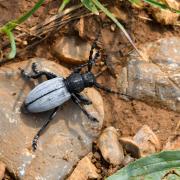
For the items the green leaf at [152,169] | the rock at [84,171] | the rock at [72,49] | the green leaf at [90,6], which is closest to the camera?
the green leaf at [152,169]

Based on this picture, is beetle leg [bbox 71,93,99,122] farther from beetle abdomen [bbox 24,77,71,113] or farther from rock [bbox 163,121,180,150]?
rock [bbox 163,121,180,150]

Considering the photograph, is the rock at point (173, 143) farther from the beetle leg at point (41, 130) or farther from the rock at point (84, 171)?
the beetle leg at point (41, 130)

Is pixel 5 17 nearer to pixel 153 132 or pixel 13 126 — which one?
pixel 13 126

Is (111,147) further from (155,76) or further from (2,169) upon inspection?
(2,169)

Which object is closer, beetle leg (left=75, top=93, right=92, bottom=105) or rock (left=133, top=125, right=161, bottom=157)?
rock (left=133, top=125, right=161, bottom=157)

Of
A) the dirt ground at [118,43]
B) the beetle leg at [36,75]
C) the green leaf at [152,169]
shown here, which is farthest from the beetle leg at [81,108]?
the green leaf at [152,169]

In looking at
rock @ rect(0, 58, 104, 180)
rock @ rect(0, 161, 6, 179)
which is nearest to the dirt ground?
rock @ rect(0, 58, 104, 180)

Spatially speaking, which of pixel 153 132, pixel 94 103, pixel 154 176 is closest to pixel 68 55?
pixel 94 103

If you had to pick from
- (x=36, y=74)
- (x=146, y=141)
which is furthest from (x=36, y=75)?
(x=146, y=141)
